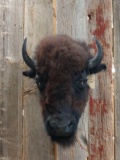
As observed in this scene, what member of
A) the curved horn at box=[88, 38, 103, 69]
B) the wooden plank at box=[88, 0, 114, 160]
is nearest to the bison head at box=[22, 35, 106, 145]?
the curved horn at box=[88, 38, 103, 69]

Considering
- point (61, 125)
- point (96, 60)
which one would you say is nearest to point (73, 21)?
point (96, 60)

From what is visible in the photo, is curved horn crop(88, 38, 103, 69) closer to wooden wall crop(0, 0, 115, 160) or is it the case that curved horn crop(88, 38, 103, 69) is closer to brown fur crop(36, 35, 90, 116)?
brown fur crop(36, 35, 90, 116)

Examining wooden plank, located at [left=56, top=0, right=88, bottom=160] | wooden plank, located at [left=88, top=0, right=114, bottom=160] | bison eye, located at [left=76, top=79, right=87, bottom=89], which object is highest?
wooden plank, located at [left=56, top=0, right=88, bottom=160]

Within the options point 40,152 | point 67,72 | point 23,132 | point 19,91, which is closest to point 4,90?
point 19,91

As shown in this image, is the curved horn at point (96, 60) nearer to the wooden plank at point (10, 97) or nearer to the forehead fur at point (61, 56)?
the forehead fur at point (61, 56)

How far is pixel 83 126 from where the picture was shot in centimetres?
371

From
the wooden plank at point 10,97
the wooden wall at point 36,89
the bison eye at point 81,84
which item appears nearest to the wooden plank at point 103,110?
the wooden wall at point 36,89

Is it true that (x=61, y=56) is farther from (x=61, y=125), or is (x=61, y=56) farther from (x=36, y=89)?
(x=36, y=89)

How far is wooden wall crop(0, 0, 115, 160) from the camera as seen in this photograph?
3.69m

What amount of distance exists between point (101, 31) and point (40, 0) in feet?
2.02

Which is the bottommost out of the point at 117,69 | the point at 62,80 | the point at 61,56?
the point at 117,69

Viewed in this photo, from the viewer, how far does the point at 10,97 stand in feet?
12.2

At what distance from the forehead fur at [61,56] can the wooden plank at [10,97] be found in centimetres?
50

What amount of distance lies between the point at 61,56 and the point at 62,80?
0.19 m
